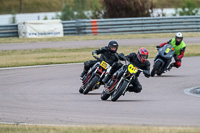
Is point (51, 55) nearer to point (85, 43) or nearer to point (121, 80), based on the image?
point (85, 43)

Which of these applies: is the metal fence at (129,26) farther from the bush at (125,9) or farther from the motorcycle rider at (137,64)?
the motorcycle rider at (137,64)

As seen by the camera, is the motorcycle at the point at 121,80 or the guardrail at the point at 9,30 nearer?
the motorcycle at the point at 121,80

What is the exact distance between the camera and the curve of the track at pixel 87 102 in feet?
29.7

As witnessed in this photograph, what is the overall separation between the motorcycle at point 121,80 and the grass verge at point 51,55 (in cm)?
897

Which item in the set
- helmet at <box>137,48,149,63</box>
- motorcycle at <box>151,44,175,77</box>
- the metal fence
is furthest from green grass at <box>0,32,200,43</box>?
helmet at <box>137,48,149,63</box>

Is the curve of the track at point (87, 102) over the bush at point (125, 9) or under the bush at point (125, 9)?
under

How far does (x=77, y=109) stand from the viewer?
10258mm

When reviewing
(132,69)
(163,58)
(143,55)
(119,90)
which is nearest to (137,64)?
(143,55)

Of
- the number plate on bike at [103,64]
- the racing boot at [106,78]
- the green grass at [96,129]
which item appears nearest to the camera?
the green grass at [96,129]

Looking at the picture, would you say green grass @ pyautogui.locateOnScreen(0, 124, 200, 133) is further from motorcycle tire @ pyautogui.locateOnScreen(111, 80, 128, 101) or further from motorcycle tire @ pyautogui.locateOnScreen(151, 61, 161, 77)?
motorcycle tire @ pyautogui.locateOnScreen(151, 61, 161, 77)

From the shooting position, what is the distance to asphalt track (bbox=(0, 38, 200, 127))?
29.6 ft

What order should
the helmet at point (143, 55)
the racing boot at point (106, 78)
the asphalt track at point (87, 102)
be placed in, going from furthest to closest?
the racing boot at point (106, 78) → the helmet at point (143, 55) → the asphalt track at point (87, 102)

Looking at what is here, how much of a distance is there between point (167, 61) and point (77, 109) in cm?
717

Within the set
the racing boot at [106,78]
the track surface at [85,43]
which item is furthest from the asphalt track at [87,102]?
the track surface at [85,43]
